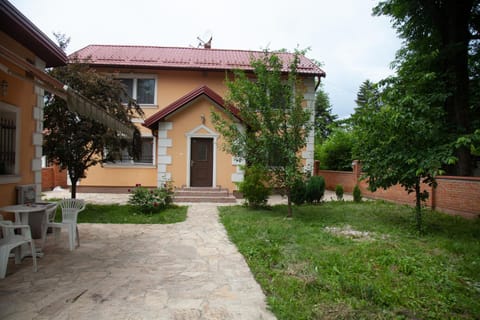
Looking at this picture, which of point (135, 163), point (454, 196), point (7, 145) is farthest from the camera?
point (135, 163)

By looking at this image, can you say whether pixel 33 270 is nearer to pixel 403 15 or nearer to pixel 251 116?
pixel 251 116

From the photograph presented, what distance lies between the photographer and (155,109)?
48.8ft

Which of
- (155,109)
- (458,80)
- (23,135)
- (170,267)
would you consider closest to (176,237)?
(170,267)

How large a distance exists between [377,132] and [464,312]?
512 cm

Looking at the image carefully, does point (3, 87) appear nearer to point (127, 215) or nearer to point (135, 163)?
point (127, 215)

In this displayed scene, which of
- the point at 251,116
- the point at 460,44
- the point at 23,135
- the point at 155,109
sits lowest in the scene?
the point at 23,135

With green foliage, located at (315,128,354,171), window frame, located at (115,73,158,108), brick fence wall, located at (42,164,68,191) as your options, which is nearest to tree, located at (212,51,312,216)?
window frame, located at (115,73,158,108)

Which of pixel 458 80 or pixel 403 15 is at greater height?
pixel 403 15

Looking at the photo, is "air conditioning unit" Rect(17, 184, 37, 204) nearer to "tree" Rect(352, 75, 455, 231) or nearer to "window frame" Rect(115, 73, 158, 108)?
"tree" Rect(352, 75, 455, 231)

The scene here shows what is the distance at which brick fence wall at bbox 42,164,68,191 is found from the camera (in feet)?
47.5

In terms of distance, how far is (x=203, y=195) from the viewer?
12.1 m

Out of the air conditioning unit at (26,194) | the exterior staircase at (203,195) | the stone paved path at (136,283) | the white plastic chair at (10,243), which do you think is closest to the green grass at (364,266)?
the stone paved path at (136,283)

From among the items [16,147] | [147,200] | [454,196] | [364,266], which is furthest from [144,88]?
[454,196]

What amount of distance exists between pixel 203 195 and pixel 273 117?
16.6 ft
